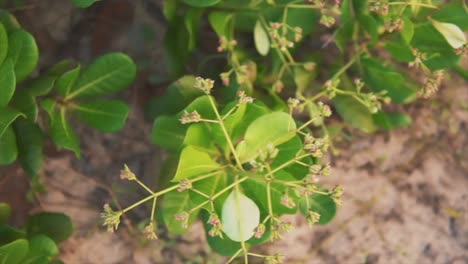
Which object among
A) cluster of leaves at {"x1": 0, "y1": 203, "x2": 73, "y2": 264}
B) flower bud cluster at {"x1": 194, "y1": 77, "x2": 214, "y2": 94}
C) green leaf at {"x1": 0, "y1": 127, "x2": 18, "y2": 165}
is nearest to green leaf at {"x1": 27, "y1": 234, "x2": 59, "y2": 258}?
cluster of leaves at {"x1": 0, "y1": 203, "x2": 73, "y2": 264}

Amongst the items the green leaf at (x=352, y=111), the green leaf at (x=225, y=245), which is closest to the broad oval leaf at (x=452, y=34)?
the green leaf at (x=352, y=111)

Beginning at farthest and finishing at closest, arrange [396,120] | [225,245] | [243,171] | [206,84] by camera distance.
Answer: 1. [396,120]
2. [225,245]
3. [243,171]
4. [206,84]

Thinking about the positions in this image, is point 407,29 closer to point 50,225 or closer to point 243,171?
point 243,171

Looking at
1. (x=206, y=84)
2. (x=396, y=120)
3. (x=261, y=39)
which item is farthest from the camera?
(x=396, y=120)

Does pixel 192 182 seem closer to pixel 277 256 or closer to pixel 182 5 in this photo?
pixel 277 256

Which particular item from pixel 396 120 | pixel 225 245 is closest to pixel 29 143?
pixel 225 245

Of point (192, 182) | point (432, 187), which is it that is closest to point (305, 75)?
point (192, 182)

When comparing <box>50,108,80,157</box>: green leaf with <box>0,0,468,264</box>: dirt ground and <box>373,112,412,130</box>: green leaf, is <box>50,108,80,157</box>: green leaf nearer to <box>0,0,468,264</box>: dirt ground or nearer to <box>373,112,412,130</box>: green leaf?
<box>0,0,468,264</box>: dirt ground
